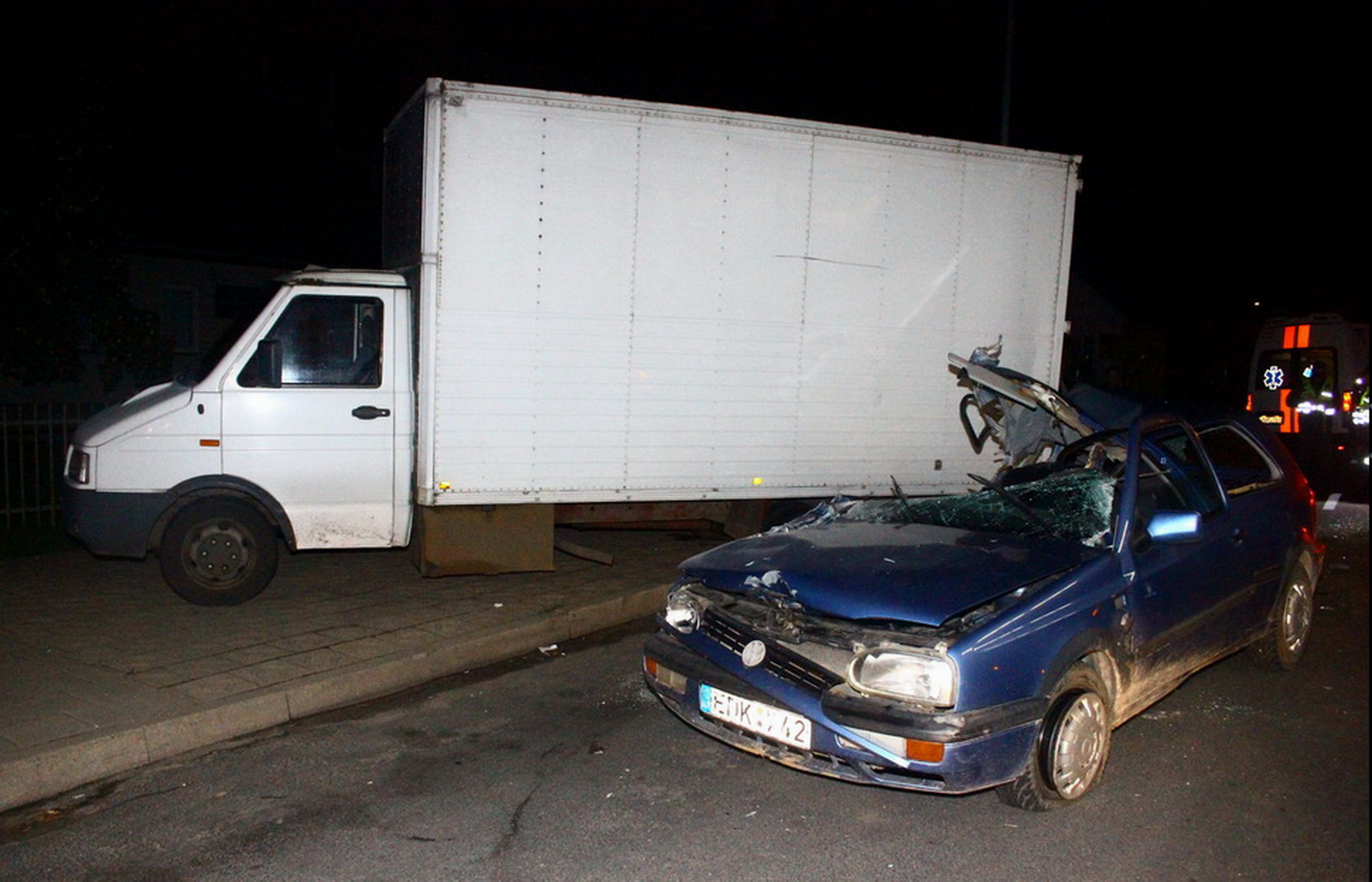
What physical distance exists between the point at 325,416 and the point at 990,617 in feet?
15.8

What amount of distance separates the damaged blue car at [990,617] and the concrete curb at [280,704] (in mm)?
1955

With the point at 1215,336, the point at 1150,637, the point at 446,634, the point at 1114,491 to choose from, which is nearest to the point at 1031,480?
the point at 1114,491

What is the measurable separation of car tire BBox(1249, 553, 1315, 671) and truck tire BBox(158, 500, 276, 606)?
6.40m

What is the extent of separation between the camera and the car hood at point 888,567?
410 centimetres

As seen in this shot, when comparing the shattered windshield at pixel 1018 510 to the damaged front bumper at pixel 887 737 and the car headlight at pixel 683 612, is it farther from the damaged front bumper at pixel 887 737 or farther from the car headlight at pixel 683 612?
the damaged front bumper at pixel 887 737

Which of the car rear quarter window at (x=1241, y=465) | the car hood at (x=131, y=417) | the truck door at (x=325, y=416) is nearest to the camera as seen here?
the car rear quarter window at (x=1241, y=465)

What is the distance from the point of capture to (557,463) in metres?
7.24

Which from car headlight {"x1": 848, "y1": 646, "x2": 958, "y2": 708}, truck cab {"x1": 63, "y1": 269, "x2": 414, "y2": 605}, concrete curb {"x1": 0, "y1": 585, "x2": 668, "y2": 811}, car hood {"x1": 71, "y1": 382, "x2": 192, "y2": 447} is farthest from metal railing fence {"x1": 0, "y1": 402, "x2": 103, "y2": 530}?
car headlight {"x1": 848, "y1": 646, "x2": 958, "y2": 708}

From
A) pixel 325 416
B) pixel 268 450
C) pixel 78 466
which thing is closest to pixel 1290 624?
pixel 325 416

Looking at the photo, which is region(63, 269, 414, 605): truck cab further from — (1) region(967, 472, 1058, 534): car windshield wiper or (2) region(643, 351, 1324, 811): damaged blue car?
(1) region(967, 472, 1058, 534): car windshield wiper

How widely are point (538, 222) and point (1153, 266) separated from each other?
33360mm

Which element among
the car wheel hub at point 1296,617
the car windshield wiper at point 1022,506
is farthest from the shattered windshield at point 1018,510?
the car wheel hub at point 1296,617

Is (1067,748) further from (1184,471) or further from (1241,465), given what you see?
(1241,465)

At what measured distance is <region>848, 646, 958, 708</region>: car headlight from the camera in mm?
3840
